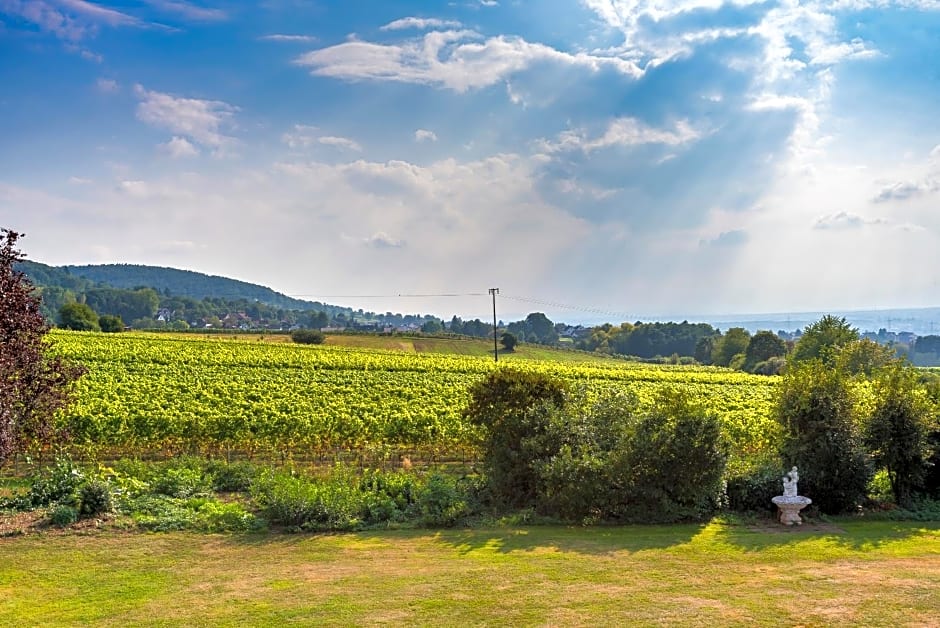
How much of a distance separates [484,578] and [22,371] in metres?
10.3

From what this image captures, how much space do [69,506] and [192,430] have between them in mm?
10060

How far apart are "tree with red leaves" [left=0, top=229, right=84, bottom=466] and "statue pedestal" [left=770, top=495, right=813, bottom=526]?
602 inches

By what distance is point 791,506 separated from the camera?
14789 mm

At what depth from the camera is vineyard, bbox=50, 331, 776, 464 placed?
2406 cm

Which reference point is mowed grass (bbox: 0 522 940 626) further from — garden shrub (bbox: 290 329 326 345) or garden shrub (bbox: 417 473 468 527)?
garden shrub (bbox: 290 329 326 345)

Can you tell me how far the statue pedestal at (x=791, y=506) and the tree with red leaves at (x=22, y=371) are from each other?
15283 millimetres

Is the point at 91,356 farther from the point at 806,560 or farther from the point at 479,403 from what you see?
the point at 806,560

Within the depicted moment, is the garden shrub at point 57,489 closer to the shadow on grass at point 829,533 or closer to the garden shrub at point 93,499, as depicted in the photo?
the garden shrub at point 93,499

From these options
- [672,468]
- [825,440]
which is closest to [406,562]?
[672,468]


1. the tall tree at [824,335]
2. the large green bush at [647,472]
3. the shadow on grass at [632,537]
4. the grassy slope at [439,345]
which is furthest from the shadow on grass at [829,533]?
the grassy slope at [439,345]

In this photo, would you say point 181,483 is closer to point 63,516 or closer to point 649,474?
point 63,516

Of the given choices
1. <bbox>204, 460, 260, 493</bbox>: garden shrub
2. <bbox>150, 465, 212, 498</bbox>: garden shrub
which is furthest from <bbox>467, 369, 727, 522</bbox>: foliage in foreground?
<bbox>150, 465, 212, 498</bbox>: garden shrub

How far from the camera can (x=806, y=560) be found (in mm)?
11969

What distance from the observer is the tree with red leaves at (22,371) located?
13025 mm
